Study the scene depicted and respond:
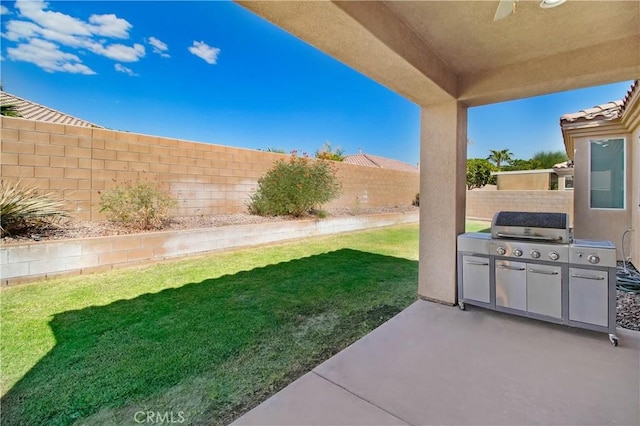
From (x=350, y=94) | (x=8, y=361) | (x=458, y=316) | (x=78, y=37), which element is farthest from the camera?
(x=350, y=94)

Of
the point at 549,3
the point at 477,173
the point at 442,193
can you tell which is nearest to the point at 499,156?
the point at 477,173

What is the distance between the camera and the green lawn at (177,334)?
2154mm

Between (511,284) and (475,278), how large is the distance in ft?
1.33

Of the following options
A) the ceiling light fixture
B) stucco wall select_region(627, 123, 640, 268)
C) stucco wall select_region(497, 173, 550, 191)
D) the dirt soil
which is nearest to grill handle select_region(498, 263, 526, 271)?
the ceiling light fixture

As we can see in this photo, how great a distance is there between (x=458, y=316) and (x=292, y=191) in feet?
22.2

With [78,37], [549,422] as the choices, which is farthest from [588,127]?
[78,37]

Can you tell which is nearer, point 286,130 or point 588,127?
point 588,127

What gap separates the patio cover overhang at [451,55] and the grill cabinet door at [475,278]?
206mm

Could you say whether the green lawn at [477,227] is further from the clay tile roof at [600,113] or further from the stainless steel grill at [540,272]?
the stainless steel grill at [540,272]

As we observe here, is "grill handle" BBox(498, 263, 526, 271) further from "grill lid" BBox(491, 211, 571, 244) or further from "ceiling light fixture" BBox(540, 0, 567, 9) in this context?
"ceiling light fixture" BBox(540, 0, 567, 9)

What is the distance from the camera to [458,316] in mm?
3715

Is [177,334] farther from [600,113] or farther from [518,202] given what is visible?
[518,202]

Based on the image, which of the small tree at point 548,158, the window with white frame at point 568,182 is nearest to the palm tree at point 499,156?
the small tree at point 548,158

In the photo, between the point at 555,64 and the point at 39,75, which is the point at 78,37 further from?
the point at 555,64
